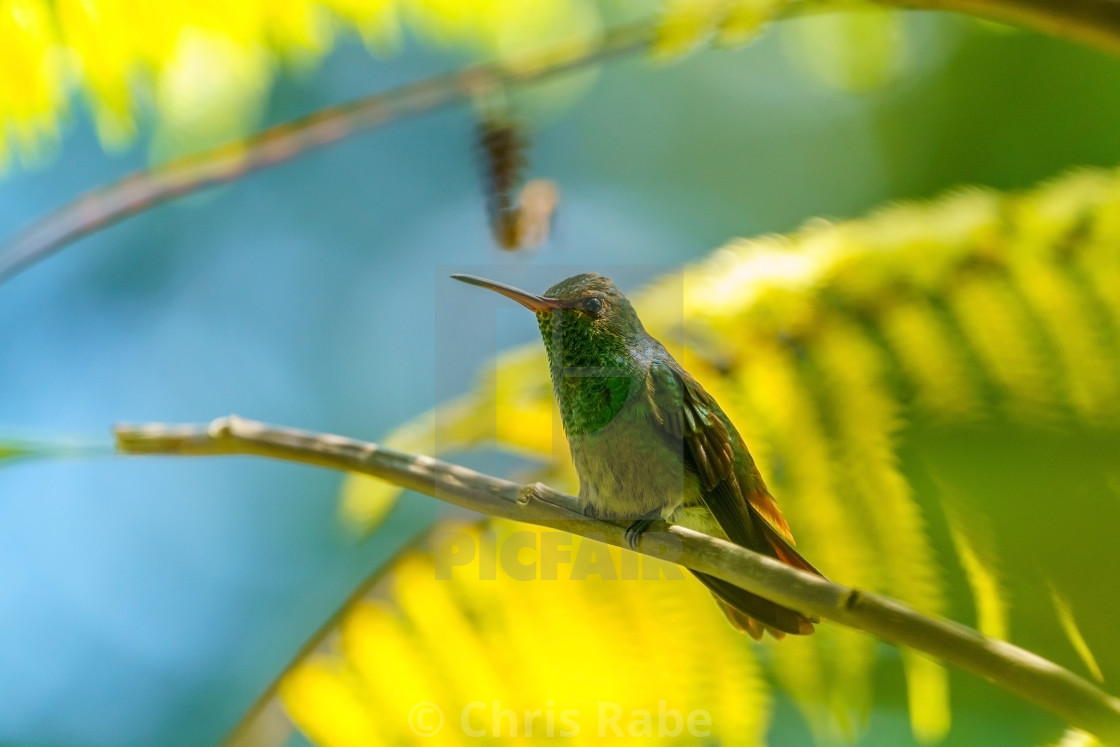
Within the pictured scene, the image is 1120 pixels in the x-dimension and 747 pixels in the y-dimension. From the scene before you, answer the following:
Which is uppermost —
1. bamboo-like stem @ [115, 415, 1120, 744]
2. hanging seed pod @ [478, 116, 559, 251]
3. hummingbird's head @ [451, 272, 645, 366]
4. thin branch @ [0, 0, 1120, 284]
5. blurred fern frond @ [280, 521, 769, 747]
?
thin branch @ [0, 0, 1120, 284]

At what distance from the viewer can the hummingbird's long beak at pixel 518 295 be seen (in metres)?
0.60

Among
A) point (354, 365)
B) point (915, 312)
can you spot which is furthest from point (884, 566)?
point (354, 365)

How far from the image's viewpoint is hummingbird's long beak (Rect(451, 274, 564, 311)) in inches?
23.4

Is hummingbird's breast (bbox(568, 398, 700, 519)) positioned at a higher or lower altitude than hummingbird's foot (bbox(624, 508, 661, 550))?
higher

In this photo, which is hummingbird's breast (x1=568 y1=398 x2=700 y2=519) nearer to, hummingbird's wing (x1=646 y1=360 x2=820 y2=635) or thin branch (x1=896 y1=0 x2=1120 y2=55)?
hummingbird's wing (x1=646 y1=360 x2=820 y2=635)

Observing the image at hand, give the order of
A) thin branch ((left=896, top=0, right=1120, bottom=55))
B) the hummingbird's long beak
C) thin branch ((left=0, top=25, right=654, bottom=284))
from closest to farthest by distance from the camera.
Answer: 1. thin branch ((left=896, top=0, right=1120, bottom=55))
2. the hummingbird's long beak
3. thin branch ((left=0, top=25, right=654, bottom=284))

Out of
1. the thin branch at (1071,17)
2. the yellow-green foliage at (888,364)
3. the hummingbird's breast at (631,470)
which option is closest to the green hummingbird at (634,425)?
the hummingbird's breast at (631,470)

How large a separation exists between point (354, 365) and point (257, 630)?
108 centimetres

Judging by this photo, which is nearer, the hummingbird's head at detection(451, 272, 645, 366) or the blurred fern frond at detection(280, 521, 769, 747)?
the hummingbird's head at detection(451, 272, 645, 366)

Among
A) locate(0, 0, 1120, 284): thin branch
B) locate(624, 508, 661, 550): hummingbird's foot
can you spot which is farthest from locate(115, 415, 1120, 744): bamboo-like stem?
locate(0, 0, 1120, 284): thin branch

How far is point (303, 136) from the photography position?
1.18 meters

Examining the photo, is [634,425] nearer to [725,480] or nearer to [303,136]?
[725,480]

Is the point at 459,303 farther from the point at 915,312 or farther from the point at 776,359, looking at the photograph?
the point at 915,312

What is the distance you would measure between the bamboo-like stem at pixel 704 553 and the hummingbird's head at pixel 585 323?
5.3 inches
